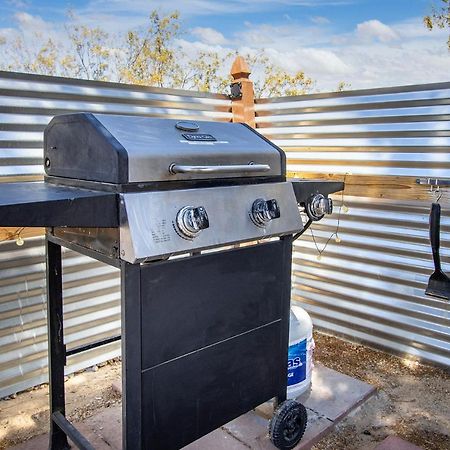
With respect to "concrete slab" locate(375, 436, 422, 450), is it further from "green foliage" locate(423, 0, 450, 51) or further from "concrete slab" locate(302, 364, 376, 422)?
"green foliage" locate(423, 0, 450, 51)

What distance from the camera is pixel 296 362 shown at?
7.76 feet

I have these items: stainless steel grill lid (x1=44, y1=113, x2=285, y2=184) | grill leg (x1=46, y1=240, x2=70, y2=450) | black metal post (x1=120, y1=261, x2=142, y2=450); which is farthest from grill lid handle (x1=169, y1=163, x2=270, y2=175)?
grill leg (x1=46, y1=240, x2=70, y2=450)

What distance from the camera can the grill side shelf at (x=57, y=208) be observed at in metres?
1.13

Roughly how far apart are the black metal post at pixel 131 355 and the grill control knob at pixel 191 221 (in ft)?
0.62

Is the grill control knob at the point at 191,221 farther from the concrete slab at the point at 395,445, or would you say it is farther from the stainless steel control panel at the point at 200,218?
the concrete slab at the point at 395,445

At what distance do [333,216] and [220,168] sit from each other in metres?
1.93

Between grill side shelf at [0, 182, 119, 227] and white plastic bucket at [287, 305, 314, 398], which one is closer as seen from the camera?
grill side shelf at [0, 182, 119, 227]

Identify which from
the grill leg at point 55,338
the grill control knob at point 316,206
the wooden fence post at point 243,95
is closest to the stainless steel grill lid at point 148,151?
the grill control knob at point 316,206

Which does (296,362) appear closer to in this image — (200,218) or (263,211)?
(263,211)

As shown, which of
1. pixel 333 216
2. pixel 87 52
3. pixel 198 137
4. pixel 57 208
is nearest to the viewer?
pixel 57 208

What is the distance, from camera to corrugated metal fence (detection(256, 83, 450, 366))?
2766 millimetres

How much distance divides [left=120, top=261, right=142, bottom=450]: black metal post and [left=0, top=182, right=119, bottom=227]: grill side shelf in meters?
0.17

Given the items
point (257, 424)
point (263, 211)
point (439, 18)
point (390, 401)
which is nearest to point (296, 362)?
point (257, 424)

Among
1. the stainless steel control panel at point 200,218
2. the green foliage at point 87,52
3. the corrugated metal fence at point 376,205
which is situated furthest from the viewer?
the green foliage at point 87,52
